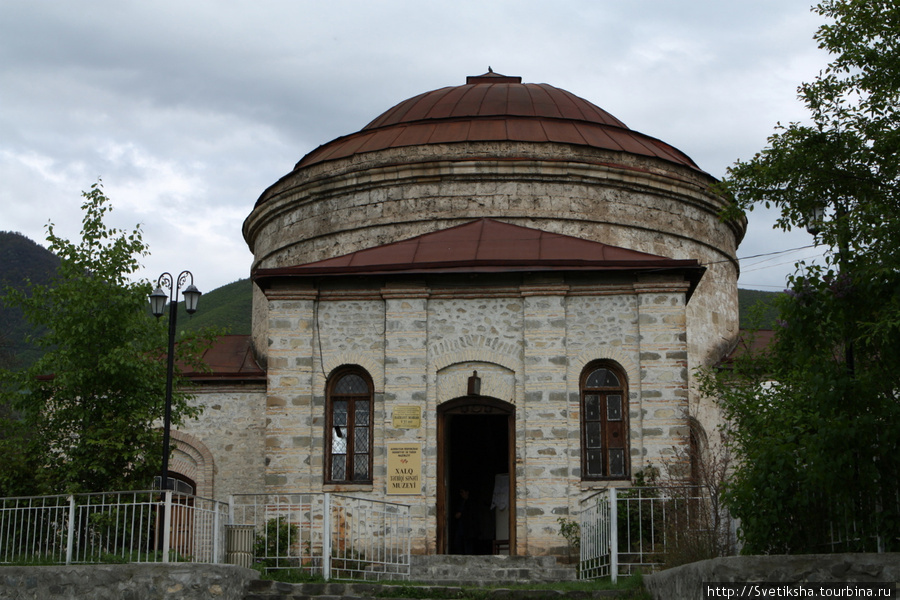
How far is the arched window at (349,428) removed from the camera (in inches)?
625

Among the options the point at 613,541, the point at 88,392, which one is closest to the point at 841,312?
the point at 613,541

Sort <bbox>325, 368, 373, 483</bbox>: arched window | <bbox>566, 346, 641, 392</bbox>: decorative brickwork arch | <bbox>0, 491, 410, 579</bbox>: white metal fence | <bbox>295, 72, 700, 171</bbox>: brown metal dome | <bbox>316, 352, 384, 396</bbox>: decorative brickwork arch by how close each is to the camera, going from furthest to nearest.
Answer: <bbox>295, 72, 700, 171</bbox>: brown metal dome < <bbox>316, 352, 384, 396</bbox>: decorative brickwork arch < <bbox>325, 368, 373, 483</bbox>: arched window < <bbox>566, 346, 641, 392</bbox>: decorative brickwork arch < <bbox>0, 491, 410, 579</bbox>: white metal fence

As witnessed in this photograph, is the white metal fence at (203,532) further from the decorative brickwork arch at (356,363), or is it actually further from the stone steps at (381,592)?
the decorative brickwork arch at (356,363)

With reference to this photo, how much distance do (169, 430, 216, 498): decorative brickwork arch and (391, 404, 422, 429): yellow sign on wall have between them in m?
5.24

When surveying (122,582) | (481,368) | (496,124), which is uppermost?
(496,124)

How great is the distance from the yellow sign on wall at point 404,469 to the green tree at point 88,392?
125 inches

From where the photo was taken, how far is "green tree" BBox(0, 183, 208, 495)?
14828 millimetres

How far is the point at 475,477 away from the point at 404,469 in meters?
4.62

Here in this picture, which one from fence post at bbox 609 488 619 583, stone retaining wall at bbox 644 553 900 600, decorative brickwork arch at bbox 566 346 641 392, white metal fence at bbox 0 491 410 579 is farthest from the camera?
decorative brickwork arch at bbox 566 346 641 392

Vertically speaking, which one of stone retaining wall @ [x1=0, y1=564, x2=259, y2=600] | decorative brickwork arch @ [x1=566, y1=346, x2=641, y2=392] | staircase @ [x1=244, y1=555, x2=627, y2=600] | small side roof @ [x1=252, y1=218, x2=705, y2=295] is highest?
small side roof @ [x1=252, y1=218, x2=705, y2=295]

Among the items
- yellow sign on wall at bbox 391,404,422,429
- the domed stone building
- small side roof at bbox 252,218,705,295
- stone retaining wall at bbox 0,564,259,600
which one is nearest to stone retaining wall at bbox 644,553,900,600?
stone retaining wall at bbox 0,564,259,600

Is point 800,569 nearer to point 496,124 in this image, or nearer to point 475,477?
point 475,477

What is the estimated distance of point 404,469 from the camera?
1558cm

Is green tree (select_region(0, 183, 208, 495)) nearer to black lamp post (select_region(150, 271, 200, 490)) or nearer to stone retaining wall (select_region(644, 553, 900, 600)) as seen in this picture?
black lamp post (select_region(150, 271, 200, 490))
